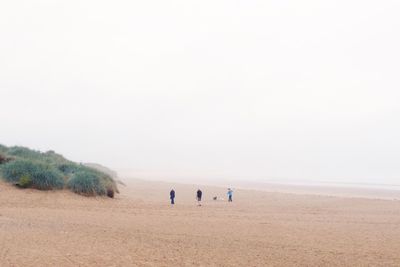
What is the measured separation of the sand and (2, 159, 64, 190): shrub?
90cm

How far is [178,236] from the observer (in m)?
15.8

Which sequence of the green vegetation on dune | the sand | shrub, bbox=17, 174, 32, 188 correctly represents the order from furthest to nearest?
the green vegetation on dune → shrub, bbox=17, 174, 32, 188 → the sand

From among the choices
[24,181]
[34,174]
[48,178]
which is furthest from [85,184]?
[24,181]

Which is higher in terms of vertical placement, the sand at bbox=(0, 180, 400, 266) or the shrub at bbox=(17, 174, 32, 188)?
the shrub at bbox=(17, 174, 32, 188)

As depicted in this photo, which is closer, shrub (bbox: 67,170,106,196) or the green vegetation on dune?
the green vegetation on dune

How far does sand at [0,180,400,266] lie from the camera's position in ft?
39.4

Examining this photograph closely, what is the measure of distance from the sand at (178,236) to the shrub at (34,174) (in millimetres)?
900

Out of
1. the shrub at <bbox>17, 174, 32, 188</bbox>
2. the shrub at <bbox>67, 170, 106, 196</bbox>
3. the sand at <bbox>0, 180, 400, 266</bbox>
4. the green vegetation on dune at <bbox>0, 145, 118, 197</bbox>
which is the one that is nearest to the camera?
the sand at <bbox>0, 180, 400, 266</bbox>

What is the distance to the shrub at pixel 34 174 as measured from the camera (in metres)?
26.5

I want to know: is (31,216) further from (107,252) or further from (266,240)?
(266,240)

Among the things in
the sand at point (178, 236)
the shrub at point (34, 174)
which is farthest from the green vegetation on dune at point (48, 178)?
the sand at point (178, 236)

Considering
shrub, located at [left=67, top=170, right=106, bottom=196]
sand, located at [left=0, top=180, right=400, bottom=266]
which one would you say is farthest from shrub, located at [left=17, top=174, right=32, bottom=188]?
shrub, located at [left=67, top=170, right=106, bottom=196]

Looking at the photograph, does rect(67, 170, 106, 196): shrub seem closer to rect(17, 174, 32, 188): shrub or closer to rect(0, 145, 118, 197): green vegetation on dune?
rect(0, 145, 118, 197): green vegetation on dune

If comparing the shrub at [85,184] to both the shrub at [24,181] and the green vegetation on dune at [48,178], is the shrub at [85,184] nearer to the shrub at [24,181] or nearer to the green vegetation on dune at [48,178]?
the green vegetation on dune at [48,178]
